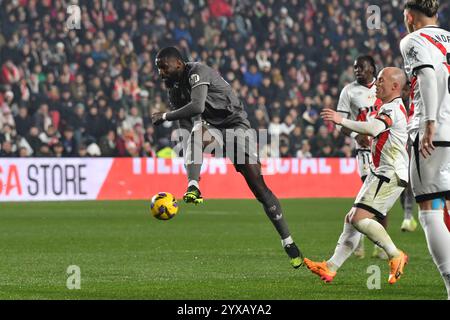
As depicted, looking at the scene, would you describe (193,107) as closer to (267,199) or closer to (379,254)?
(267,199)

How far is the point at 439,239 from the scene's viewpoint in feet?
24.5

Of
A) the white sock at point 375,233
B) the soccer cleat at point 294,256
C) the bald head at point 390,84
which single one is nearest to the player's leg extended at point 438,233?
the white sock at point 375,233

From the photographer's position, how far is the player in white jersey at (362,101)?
1218 cm

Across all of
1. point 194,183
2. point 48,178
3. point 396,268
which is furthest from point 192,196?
point 48,178

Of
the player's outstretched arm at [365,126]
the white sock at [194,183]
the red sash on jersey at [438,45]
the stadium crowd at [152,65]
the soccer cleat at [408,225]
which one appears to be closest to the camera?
the red sash on jersey at [438,45]

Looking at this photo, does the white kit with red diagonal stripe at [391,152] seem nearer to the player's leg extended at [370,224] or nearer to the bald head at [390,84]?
the player's leg extended at [370,224]

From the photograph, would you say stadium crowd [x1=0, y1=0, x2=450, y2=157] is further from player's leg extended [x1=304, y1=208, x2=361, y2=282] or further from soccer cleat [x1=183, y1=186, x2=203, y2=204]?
player's leg extended [x1=304, y1=208, x2=361, y2=282]

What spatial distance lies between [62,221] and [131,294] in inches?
373

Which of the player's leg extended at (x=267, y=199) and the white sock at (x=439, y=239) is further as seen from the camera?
the player's leg extended at (x=267, y=199)

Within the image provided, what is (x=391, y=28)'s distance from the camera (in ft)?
102

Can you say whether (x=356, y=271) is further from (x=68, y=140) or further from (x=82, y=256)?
(x=68, y=140)

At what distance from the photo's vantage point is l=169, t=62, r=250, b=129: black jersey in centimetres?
1084

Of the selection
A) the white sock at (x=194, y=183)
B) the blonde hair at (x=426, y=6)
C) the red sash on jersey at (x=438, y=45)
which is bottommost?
the white sock at (x=194, y=183)

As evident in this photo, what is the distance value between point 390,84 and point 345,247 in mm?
1585
